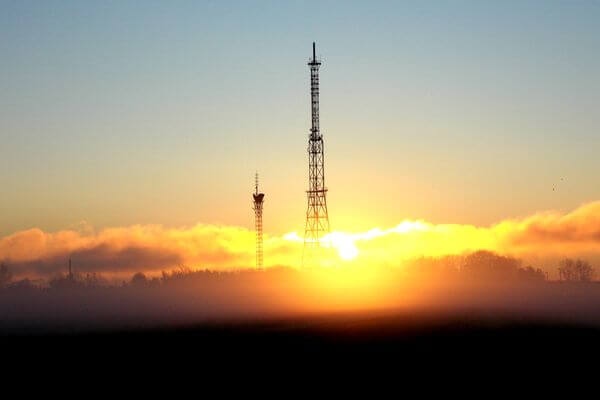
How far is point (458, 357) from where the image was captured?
162 m

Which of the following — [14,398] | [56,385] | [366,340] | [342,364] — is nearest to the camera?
[14,398]

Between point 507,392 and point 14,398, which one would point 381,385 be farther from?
point 14,398

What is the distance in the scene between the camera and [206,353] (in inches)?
6545

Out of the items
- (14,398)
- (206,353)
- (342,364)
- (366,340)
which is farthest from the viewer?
(366,340)

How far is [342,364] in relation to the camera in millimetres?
154875

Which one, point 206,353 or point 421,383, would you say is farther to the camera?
point 206,353

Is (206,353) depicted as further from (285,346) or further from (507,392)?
(507,392)

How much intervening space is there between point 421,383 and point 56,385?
1935 inches

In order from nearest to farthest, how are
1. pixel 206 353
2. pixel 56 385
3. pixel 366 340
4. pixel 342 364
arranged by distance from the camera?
1. pixel 56 385
2. pixel 342 364
3. pixel 206 353
4. pixel 366 340

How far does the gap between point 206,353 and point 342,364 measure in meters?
24.3

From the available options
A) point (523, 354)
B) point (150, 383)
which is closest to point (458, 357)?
point (523, 354)

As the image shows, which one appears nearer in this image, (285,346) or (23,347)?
(285,346)

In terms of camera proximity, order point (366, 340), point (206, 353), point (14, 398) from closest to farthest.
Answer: point (14, 398) < point (206, 353) < point (366, 340)

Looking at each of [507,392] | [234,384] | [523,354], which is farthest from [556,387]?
[234,384]
